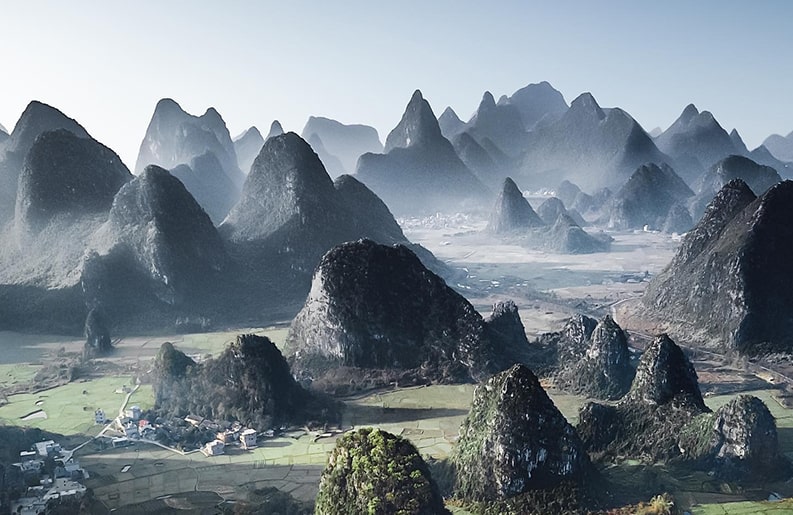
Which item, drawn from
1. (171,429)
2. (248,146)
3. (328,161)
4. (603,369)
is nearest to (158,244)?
(171,429)

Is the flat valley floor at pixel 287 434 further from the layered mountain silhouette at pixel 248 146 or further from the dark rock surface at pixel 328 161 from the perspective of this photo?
the layered mountain silhouette at pixel 248 146

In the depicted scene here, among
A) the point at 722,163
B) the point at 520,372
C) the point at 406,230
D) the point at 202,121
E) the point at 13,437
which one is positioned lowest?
the point at 13,437

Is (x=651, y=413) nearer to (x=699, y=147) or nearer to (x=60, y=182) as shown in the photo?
(x=60, y=182)

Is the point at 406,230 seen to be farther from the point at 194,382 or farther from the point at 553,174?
the point at 194,382

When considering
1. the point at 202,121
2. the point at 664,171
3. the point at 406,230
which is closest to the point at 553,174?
the point at 664,171

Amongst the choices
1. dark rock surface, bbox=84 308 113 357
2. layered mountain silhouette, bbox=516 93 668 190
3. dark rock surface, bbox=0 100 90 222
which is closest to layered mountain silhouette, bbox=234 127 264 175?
layered mountain silhouette, bbox=516 93 668 190

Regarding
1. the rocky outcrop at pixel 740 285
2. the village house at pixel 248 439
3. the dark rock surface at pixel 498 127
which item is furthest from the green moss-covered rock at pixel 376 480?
the dark rock surface at pixel 498 127
